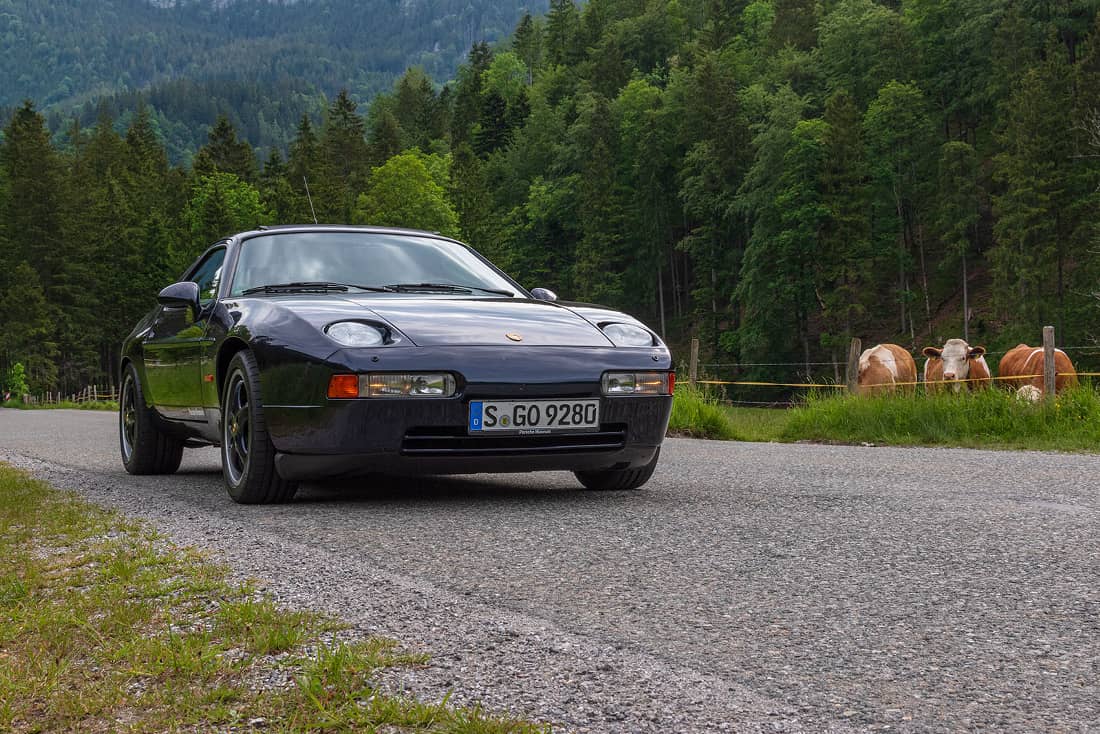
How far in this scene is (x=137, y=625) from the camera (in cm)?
353

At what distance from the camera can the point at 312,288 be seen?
6.75 m

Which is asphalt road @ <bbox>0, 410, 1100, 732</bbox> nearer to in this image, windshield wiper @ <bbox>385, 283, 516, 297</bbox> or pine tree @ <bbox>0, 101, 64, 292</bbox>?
windshield wiper @ <bbox>385, 283, 516, 297</bbox>

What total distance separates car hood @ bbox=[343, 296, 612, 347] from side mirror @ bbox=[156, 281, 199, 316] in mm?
1326

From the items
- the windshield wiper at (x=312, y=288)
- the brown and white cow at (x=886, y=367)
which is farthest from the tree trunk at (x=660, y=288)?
the windshield wiper at (x=312, y=288)

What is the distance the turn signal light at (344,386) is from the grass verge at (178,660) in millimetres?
1260

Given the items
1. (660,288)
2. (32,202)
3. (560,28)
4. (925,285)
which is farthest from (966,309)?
(560,28)

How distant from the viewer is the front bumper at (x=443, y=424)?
5684 mm

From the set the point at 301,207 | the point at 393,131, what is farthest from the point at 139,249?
the point at 393,131

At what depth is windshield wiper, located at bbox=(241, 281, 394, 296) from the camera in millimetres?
6734

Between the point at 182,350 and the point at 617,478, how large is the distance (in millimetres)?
2886

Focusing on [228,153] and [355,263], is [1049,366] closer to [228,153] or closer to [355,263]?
[355,263]

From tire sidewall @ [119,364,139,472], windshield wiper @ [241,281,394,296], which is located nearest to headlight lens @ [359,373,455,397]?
windshield wiper @ [241,281,394,296]

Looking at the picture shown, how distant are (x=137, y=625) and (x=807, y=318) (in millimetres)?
63871

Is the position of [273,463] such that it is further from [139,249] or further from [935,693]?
[139,249]
